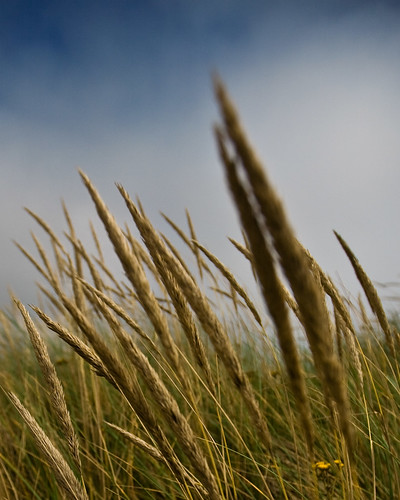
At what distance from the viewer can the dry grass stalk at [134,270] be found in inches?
31.6

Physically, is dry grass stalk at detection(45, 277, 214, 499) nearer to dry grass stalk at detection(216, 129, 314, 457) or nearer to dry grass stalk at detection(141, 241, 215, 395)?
dry grass stalk at detection(141, 241, 215, 395)

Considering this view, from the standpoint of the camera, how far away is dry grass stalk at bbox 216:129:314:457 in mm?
555

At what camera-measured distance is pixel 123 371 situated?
924 mm

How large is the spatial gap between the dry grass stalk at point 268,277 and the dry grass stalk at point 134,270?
268 millimetres

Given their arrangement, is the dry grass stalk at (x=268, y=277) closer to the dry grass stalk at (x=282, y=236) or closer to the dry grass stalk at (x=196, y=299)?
the dry grass stalk at (x=282, y=236)

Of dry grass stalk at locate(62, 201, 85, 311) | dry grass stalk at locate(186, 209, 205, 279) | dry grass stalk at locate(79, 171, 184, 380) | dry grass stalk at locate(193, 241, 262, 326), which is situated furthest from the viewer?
dry grass stalk at locate(186, 209, 205, 279)

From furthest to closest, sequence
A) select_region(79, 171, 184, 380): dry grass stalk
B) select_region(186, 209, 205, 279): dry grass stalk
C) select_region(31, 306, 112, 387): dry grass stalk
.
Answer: select_region(186, 209, 205, 279): dry grass stalk → select_region(31, 306, 112, 387): dry grass stalk → select_region(79, 171, 184, 380): dry grass stalk

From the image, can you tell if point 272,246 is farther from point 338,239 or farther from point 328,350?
point 338,239

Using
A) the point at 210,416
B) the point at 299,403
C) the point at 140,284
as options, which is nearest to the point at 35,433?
the point at 140,284

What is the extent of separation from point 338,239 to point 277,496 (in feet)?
3.74

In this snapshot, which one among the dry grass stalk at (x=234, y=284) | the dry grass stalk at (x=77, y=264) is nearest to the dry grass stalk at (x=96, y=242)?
the dry grass stalk at (x=77, y=264)

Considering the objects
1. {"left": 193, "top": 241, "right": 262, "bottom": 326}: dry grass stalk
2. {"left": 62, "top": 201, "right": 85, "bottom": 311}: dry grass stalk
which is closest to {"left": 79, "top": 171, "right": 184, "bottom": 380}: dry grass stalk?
{"left": 193, "top": 241, "right": 262, "bottom": 326}: dry grass stalk

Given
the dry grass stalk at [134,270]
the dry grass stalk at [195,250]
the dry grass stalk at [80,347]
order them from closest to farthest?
the dry grass stalk at [134,270]
the dry grass stalk at [80,347]
the dry grass stalk at [195,250]

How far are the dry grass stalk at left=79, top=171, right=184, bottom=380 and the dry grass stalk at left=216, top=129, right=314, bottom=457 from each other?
27 cm
